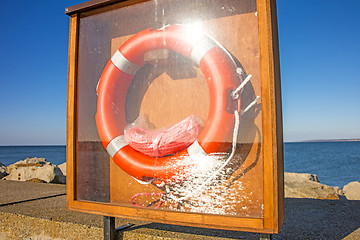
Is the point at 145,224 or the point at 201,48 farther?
the point at 145,224

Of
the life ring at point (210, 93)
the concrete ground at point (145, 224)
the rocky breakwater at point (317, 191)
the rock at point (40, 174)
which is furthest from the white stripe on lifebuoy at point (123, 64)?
the rock at point (40, 174)

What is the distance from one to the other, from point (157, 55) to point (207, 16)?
0.35 m

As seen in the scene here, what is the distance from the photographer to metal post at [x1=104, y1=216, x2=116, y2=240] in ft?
5.89

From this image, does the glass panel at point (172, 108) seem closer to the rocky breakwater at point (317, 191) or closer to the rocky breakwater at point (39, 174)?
the rocky breakwater at point (317, 191)

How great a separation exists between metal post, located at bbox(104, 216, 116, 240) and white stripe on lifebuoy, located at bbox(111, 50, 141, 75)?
0.91 m

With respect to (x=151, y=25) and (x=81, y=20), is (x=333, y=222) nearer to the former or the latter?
(x=151, y=25)

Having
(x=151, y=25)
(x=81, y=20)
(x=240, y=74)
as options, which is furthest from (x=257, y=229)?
(x=81, y=20)

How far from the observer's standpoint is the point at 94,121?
182 centimetres

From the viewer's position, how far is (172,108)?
63.3 inches

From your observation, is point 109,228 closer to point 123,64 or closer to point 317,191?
point 123,64

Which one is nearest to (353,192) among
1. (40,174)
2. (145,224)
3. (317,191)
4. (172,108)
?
(317,191)

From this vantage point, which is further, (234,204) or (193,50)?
(193,50)

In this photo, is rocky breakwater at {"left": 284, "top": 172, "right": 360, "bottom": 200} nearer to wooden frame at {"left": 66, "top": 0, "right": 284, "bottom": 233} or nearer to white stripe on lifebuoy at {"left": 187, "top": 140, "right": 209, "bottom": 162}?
wooden frame at {"left": 66, "top": 0, "right": 284, "bottom": 233}

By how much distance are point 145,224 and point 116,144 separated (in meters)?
0.71
